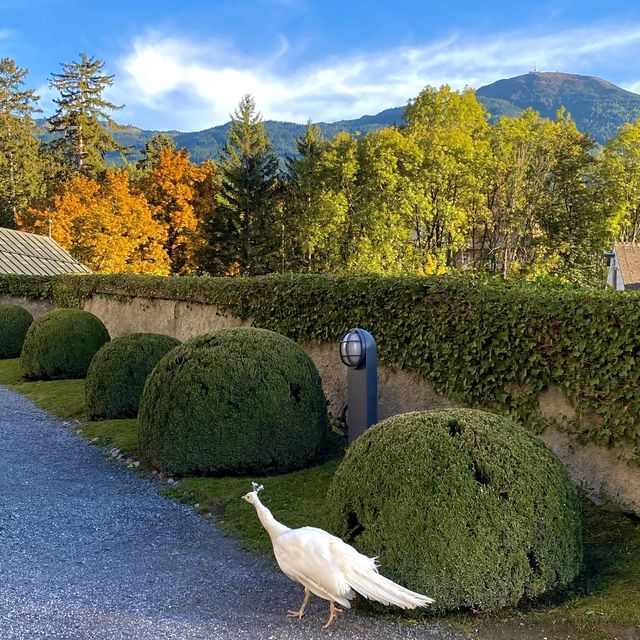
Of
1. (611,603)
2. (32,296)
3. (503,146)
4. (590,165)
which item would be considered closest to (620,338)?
(611,603)

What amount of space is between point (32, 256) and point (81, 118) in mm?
23130

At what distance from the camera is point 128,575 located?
14.6 feet

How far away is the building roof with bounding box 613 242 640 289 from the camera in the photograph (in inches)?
1192

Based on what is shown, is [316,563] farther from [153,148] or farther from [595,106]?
[595,106]

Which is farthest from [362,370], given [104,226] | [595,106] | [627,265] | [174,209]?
[595,106]

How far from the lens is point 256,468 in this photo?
6.74 m

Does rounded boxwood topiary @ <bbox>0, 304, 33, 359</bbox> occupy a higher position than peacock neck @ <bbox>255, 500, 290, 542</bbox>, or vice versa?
peacock neck @ <bbox>255, 500, 290, 542</bbox>

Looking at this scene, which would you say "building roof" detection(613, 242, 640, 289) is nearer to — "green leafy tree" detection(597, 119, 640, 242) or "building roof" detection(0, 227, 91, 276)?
"green leafy tree" detection(597, 119, 640, 242)

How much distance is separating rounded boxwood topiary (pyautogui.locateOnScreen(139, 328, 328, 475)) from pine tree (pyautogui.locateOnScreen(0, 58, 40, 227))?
3751 cm

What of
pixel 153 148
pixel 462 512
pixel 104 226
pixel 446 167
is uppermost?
pixel 153 148

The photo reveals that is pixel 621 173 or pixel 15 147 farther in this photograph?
pixel 15 147

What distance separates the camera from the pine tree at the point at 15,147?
4156cm

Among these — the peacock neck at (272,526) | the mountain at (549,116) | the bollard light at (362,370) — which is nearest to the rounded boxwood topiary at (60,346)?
the bollard light at (362,370)

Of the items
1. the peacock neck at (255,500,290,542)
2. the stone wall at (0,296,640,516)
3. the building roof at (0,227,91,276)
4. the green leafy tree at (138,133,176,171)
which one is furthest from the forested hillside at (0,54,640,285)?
the peacock neck at (255,500,290,542)
